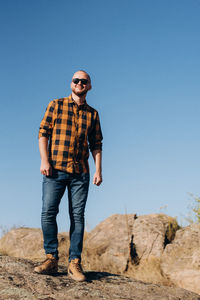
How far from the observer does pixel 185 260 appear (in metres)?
8.31

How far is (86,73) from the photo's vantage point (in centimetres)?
450

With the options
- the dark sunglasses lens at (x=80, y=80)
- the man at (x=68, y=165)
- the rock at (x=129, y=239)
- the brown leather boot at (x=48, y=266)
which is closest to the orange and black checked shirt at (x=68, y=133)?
the man at (x=68, y=165)

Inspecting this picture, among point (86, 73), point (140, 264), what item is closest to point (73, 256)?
point (86, 73)

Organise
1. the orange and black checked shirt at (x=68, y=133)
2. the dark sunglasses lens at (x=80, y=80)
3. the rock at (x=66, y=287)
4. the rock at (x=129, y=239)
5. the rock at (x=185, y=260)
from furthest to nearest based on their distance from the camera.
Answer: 1. the rock at (x=129, y=239)
2. the rock at (x=185, y=260)
3. the dark sunglasses lens at (x=80, y=80)
4. the orange and black checked shirt at (x=68, y=133)
5. the rock at (x=66, y=287)

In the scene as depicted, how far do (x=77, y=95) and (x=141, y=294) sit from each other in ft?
8.93

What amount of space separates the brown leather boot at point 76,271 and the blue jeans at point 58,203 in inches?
2.5

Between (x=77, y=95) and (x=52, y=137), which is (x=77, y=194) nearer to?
(x=52, y=137)

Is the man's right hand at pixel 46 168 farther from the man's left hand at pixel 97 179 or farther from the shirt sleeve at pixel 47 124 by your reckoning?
the man's left hand at pixel 97 179

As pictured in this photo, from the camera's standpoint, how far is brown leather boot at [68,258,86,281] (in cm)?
406

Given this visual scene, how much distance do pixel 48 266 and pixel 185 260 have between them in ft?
17.1

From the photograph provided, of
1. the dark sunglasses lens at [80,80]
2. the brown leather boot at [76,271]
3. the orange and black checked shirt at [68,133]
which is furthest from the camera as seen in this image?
the dark sunglasses lens at [80,80]

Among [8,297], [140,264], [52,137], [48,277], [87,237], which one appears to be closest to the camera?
[8,297]

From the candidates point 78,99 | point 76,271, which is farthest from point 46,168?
point 76,271

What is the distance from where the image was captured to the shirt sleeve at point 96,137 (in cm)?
463
